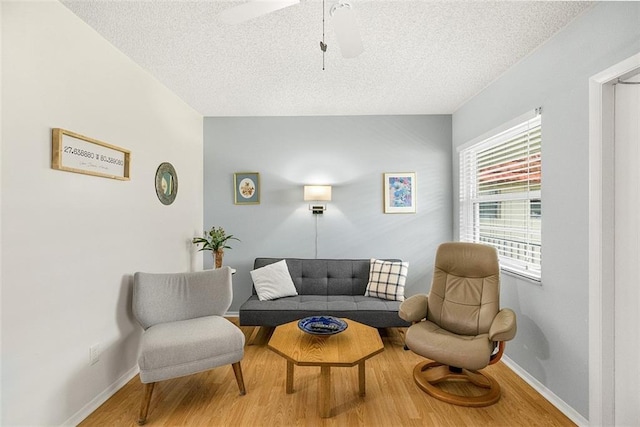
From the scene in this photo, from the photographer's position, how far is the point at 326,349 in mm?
2117

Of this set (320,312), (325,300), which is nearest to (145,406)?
(320,312)

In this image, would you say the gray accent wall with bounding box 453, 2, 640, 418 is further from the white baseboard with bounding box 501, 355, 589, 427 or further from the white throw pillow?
the white throw pillow

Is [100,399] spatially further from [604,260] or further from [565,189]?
[565,189]

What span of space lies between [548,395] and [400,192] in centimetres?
242

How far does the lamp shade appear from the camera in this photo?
3.77m

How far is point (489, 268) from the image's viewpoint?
2.52 meters

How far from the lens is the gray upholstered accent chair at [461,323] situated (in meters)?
2.15

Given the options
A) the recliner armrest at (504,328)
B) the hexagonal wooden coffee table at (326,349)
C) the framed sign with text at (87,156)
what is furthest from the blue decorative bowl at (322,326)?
the framed sign with text at (87,156)

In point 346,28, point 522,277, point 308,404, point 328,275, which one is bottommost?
point 308,404

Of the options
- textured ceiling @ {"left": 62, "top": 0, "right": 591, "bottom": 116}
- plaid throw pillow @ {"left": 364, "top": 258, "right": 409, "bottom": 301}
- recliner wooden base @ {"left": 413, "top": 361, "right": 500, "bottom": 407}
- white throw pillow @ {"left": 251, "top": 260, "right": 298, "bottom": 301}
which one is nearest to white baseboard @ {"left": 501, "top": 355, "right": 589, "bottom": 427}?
recliner wooden base @ {"left": 413, "top": 361, "right": 500, "bottom": 407}

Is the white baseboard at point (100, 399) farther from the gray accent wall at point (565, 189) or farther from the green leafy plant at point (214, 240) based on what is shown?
the gray accent wall at point (565, 189)

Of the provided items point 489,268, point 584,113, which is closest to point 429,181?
point 489,268

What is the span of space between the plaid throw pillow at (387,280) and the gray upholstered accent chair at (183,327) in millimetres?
1609

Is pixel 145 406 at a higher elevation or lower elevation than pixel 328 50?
lower
